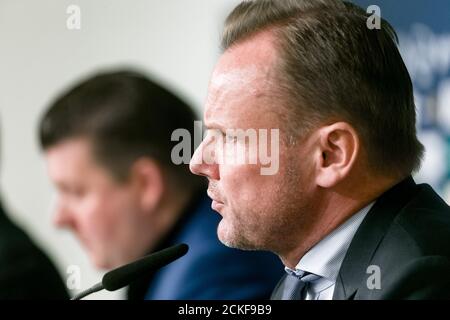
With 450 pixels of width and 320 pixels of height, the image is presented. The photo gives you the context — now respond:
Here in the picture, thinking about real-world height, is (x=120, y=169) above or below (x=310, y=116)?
below

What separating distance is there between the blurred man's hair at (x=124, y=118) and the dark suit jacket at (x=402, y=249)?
538mm

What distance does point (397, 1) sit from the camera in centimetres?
125

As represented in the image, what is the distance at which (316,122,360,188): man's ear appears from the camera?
1021mm

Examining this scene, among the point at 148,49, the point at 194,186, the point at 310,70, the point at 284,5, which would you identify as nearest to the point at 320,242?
the point at 310,70

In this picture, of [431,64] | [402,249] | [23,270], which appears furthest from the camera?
[23,270]

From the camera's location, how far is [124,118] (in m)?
1.47

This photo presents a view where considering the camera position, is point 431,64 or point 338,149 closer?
point 338,149

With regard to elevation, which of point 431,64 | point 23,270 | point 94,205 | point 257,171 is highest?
point 431,64

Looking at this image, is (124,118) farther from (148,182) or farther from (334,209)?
(334,209)

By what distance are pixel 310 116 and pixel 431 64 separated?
34 cm

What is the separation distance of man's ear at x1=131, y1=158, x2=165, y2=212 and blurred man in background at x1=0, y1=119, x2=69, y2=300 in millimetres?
231

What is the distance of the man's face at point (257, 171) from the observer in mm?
1052

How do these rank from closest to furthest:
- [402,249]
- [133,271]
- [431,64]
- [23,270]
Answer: [402,249] < [133,271] < [431,64] < [23,270]

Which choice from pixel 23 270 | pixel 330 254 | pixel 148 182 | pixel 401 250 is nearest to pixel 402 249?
pixel 401 250
